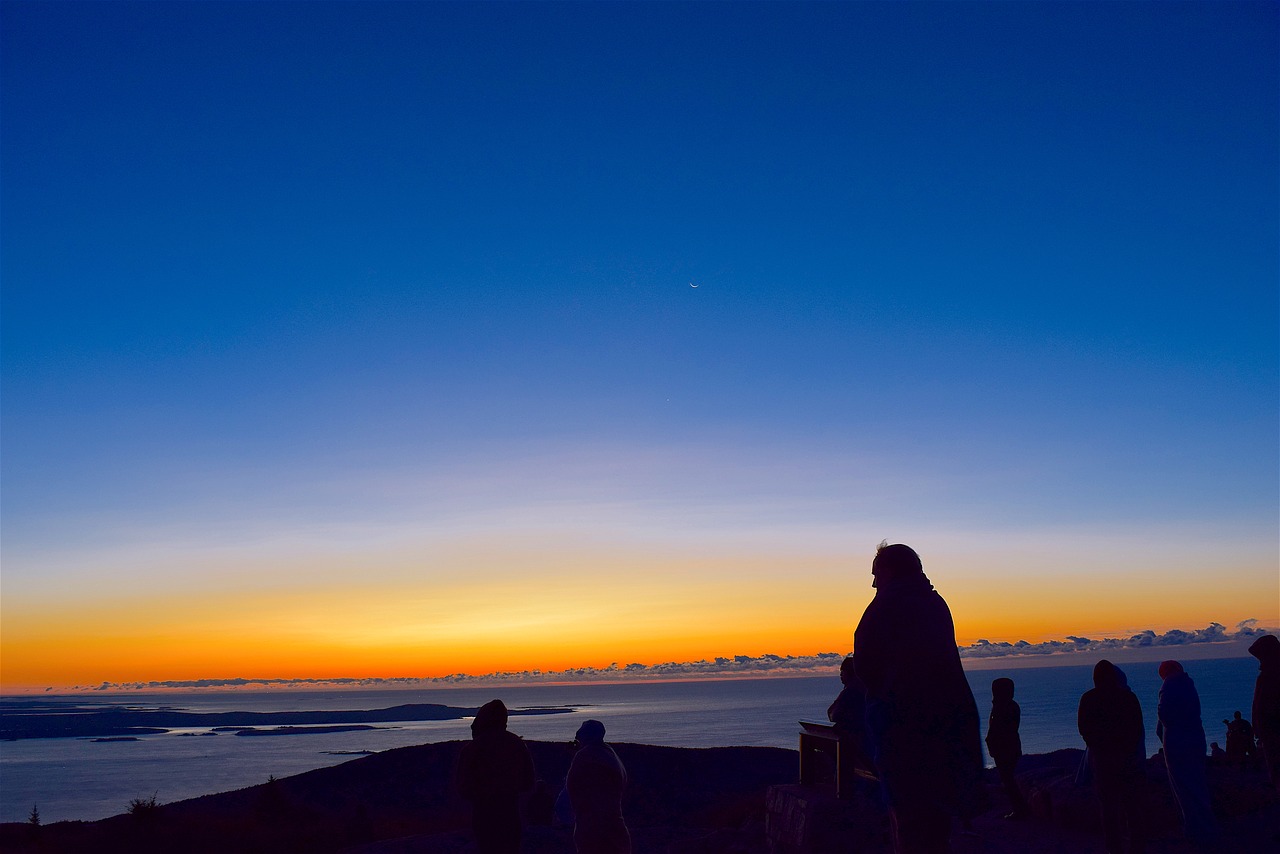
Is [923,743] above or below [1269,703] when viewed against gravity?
above

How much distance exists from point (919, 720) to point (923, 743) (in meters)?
0.09

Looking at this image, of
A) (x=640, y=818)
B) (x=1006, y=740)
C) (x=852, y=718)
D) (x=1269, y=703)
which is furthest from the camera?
(x=640, y=818)

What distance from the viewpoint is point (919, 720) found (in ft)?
12.5

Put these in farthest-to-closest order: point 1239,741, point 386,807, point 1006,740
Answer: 1. point 386,807
2. point 1239,741
3. point 1006,740

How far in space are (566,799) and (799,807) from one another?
234 cm

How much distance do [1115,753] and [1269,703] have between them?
2.56m

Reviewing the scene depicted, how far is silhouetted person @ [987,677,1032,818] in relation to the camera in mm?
9719

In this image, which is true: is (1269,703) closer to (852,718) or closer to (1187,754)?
(1187,754)

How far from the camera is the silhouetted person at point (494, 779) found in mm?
7598

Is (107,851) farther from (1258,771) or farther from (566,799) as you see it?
(1258,771)

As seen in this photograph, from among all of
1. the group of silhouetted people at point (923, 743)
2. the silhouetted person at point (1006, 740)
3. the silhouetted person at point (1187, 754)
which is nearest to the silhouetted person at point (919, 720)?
the group of silhouetted people at point (923, 743)

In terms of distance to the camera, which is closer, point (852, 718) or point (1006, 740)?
point (852, 718)

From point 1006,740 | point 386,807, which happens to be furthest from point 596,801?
point 386,807

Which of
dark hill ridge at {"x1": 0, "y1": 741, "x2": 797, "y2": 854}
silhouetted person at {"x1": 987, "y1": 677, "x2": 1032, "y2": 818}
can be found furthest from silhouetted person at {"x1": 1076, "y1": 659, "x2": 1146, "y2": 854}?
dark hill ridge at {"x1": 0, "y1": 741, "x2": 797, "y2": 854}
